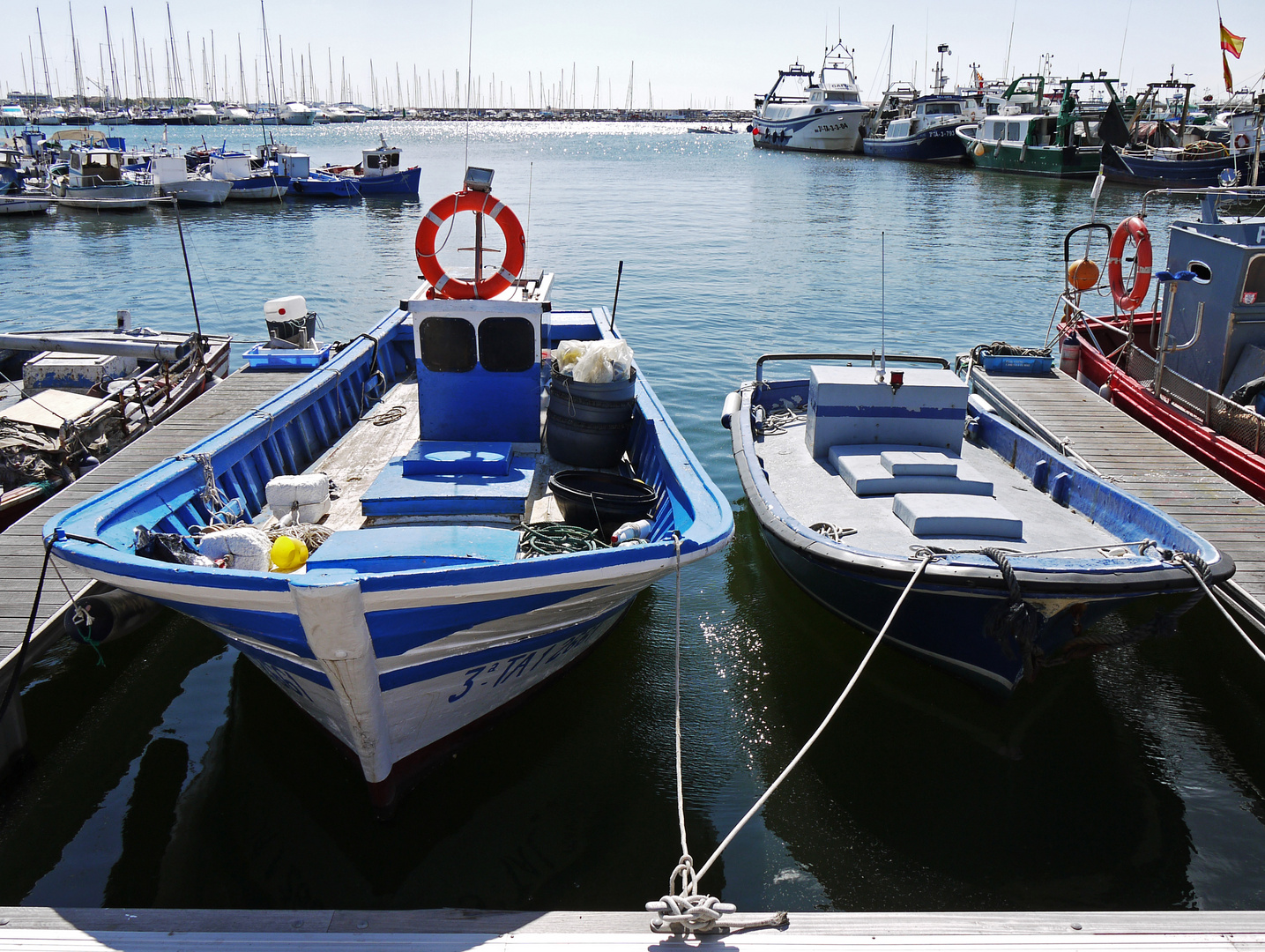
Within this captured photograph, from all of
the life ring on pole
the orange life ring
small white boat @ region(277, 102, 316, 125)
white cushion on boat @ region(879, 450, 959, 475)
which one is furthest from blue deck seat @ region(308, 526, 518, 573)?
small white boat @ region(277, 102, 316, 125)

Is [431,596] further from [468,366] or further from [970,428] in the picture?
[970,428]

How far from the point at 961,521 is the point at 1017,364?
634 cm

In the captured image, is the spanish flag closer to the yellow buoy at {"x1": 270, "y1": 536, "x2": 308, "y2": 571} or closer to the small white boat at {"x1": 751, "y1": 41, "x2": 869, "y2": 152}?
the yellow buoy at {"x1": 270, "y1": 536, "x2": 308, "y2": 571}

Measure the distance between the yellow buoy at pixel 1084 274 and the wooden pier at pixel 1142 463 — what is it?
1644mm

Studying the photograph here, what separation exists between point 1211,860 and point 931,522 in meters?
2.91

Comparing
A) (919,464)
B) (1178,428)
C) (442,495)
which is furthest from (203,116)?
(919,464)

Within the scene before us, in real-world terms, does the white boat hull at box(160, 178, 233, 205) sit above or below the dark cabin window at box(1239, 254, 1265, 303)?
above

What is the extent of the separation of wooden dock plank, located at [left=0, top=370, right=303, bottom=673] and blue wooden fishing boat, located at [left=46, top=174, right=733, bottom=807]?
4.10ft

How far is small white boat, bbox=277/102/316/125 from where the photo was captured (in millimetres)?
137587

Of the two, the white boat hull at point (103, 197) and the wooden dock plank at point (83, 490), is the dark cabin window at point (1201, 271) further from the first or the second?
the white boat hull at point (103, 197)

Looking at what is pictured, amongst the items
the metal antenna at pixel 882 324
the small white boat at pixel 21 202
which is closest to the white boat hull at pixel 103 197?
the small white boat at pixel 21 202

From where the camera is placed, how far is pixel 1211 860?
586 centimetres

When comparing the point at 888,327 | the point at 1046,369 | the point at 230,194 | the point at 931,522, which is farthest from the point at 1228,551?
the point at 230,194

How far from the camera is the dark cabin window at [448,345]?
7918mm
